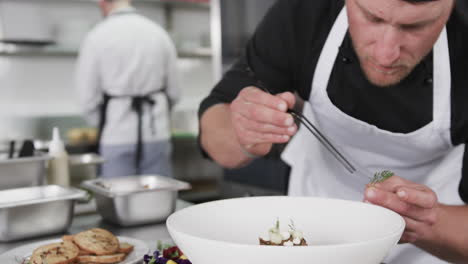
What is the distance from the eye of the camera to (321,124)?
1.78 m

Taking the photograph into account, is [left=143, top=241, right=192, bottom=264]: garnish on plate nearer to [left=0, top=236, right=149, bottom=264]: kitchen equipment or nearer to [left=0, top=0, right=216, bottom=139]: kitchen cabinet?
[left=0, top=236, right=149, bottom=264]: kitchen equipment

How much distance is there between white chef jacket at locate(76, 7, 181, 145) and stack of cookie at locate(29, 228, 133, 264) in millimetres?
2493

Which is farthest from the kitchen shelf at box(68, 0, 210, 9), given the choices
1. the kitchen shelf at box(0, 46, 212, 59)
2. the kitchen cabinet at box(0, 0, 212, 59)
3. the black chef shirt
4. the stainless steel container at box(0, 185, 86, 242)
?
the stainless steel container at box(0, 185, 86, 242)

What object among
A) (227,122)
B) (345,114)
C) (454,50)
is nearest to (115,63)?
(227,122)

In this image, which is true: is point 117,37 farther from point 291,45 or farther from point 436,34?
point 436,34

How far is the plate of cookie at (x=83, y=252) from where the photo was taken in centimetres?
107

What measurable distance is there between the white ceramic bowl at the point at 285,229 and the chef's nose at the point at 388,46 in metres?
0.45

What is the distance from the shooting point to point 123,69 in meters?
3.55

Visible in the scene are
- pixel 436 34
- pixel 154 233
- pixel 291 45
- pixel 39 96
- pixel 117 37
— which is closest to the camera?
pixel 436 34

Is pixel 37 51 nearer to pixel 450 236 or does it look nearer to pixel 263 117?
pixel 263 117

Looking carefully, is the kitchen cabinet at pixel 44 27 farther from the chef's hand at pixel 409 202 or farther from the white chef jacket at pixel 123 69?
the chef's hand at pixel 409 202

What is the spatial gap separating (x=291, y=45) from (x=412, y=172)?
58 cm

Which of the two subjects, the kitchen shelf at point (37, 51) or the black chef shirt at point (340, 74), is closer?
the black chef shirt at point (340, 74)

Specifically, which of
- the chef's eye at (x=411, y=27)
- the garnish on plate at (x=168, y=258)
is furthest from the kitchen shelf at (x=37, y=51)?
the chef's eye at (x=411, y=27)
